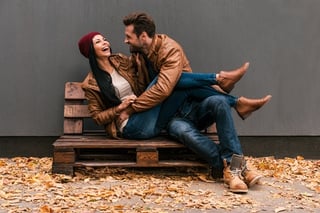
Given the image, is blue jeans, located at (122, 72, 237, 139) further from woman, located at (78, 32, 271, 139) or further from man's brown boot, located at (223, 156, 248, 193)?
man's brown boot, located at (223, 156, 248, 193)

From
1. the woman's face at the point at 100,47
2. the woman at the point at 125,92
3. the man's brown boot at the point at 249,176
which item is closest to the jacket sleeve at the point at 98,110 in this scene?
the woman at the point at 125,92

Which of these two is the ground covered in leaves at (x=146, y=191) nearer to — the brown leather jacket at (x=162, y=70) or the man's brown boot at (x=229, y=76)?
the brown leather jacket at (x=162, y=70)

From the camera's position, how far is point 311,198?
4.20 metres

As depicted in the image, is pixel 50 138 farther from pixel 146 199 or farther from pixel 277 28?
pixel 277 28

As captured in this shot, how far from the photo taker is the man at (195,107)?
14.5ft

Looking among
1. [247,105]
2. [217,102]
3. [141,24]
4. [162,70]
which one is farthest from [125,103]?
[247,105]

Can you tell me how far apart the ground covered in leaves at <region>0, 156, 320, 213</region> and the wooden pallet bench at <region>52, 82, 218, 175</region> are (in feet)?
0.44

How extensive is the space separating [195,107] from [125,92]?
741mm

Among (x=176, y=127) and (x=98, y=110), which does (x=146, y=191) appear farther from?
(x=98, y=110)

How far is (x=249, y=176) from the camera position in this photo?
436 cm

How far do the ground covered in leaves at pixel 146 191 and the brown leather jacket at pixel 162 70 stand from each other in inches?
29.5

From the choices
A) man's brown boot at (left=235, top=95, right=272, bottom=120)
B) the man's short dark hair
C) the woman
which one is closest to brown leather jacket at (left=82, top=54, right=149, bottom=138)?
the woman

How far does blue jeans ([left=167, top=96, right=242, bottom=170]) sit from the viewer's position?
446 centimetres

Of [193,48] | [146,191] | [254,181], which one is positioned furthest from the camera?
[193,48]
